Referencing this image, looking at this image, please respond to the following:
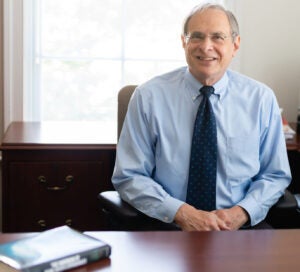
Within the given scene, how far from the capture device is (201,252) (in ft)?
4.47

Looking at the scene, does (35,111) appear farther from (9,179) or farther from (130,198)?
(130,198)

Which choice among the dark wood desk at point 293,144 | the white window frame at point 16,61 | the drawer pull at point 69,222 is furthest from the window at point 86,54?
the dark wood desk at point 293,144

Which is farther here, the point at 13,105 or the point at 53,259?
the point at 13,105

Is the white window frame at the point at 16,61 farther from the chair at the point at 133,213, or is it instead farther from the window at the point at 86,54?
the chair at the point at 133,213

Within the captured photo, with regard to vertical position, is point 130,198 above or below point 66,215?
above

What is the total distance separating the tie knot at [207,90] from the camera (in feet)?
6.74

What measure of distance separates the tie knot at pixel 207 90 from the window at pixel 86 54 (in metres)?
0.85

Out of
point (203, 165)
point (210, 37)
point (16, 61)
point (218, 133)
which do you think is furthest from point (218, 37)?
point (16, 61)

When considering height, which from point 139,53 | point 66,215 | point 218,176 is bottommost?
point 66,215

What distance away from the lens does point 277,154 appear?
208 centimetres

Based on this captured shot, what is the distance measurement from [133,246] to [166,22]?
5.84 ft

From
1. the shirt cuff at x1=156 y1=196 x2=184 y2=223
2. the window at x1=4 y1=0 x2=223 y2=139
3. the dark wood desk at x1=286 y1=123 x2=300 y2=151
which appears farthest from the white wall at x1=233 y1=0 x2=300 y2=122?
the shirt cuff at x1=156 y1=196 x2=184 y2=223

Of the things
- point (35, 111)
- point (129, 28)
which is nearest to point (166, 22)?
point (129, 28)

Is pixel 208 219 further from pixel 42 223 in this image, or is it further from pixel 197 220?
pixel 42 223
